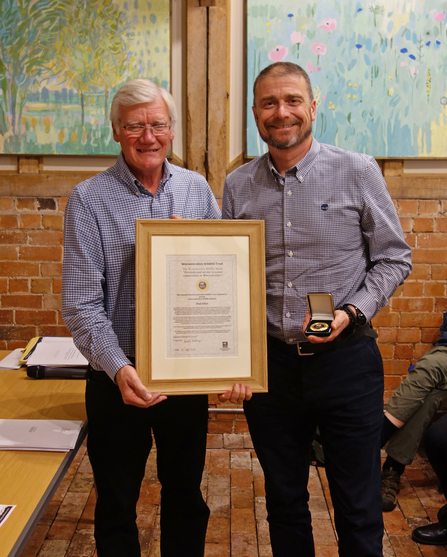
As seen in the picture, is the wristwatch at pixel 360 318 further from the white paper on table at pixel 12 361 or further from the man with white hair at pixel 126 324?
the white paper on table at pixel 12 361

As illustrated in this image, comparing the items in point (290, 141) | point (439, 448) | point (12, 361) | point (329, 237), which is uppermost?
point (290, 141)

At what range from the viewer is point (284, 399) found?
186 cm

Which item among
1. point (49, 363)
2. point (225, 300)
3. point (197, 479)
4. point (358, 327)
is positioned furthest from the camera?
point (49, 363)

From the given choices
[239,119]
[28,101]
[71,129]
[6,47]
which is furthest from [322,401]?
[6,47]

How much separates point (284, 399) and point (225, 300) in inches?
17.9

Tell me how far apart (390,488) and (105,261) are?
86.8 inches

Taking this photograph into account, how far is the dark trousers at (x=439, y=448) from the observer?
2.71m

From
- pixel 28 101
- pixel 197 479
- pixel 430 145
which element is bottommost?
pixel 197 479

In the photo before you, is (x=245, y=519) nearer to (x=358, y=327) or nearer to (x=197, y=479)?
(x=197, y=479)

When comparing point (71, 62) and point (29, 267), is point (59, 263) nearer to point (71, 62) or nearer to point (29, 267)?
point (29, 267)

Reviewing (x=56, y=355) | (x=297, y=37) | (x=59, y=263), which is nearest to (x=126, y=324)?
(x=56, y=355)

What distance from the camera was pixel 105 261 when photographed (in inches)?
70.0

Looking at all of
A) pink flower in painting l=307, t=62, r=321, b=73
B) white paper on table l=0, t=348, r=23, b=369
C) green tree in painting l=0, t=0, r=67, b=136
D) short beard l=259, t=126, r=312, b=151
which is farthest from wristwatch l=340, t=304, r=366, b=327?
green tree in painting l=0, t=0, r=67, b=136

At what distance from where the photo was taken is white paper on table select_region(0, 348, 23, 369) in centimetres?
257
